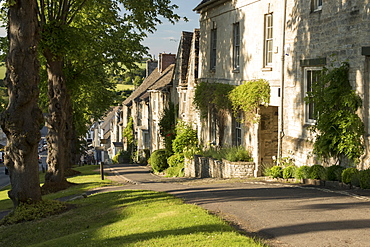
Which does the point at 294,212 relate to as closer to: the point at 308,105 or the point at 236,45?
the point at 308,105

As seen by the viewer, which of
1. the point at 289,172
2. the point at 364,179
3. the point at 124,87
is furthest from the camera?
the point at 124,87

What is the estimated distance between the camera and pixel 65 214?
12.7m

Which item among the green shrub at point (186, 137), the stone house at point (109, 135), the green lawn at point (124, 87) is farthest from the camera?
the green lawn at point (124, 87)

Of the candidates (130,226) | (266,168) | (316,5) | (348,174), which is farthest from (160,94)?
(130,226)

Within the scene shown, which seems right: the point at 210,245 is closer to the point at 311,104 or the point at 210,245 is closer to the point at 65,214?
the point at 65,214

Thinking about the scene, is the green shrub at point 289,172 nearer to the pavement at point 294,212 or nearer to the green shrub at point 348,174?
the pavement at point 294,212

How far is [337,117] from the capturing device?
13445mm

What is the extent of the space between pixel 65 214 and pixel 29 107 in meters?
3.22

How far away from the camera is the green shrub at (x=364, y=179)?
11.8 m

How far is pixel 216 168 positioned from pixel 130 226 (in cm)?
1279

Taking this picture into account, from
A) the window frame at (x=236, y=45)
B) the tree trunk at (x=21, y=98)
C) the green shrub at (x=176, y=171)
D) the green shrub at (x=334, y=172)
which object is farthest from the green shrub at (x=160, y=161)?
the green shrub at (x=334, y=172)

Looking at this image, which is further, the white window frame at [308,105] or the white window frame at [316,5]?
the white window frame at [308,105]

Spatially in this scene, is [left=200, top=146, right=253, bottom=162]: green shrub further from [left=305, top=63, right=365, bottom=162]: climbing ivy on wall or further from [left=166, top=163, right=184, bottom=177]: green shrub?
[left=166, top=163, right=184, bottom=177]: green shrub

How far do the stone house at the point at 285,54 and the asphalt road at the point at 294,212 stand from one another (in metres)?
2.58
